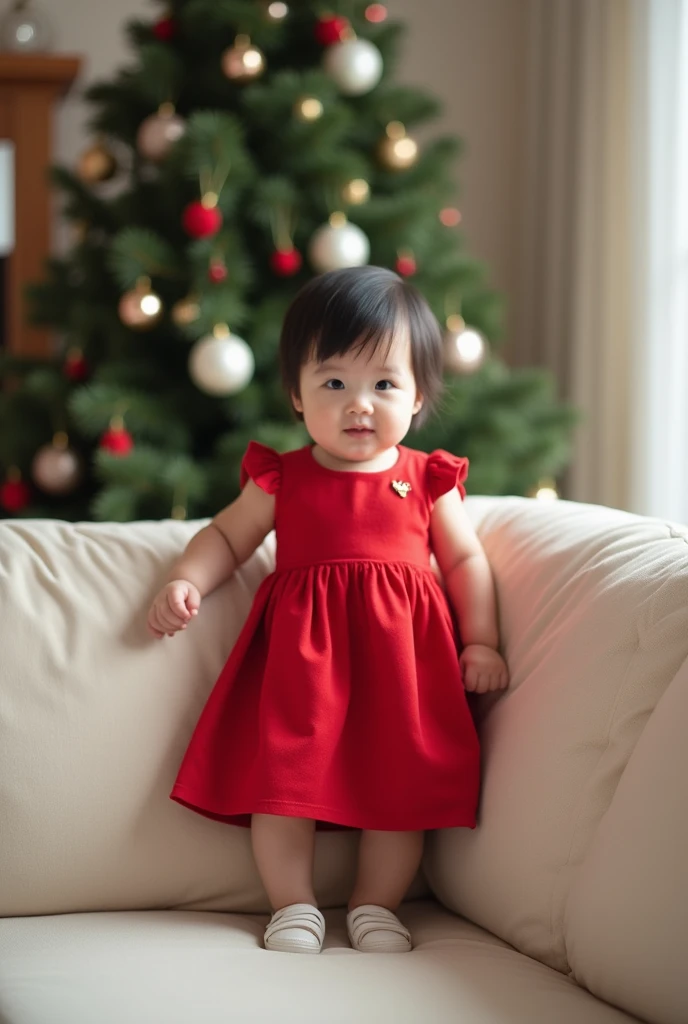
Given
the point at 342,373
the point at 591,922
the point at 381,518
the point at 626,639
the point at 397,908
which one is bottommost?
the point at 397,908

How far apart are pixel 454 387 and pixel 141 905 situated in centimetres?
138

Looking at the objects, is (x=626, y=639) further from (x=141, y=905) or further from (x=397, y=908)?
(x=141, y=905)

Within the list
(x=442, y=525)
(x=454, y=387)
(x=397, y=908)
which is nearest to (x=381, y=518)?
(x=442, y=525)

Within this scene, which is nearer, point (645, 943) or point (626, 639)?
point (645, 943)

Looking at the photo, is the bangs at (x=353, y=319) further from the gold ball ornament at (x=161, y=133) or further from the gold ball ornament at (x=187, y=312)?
the gold ball ornament at (x=161, y=133)

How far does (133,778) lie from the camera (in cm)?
129

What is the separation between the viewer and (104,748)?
1.29 metres

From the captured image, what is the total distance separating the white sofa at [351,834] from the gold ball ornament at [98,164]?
133 centimetres

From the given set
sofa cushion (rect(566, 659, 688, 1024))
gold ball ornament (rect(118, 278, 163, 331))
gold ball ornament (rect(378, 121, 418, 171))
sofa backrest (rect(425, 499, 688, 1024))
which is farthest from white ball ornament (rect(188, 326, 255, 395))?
sofa cushion (rect(566, 659, 688, 1024))

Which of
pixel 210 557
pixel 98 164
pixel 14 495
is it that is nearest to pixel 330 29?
pixel 98 164

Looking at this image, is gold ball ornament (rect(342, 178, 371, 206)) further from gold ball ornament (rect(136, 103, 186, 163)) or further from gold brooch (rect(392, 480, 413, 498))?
gold brooch (rect(392, 480, 413, 498))

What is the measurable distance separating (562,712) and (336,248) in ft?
4.31

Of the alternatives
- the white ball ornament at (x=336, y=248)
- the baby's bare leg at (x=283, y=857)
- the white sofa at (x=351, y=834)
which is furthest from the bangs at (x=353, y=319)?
the white ball ornament at (x=336, y=248)

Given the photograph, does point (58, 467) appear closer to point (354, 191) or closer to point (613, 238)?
point (354, 191)
